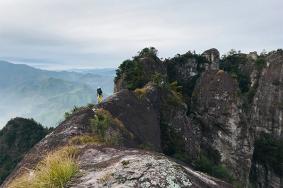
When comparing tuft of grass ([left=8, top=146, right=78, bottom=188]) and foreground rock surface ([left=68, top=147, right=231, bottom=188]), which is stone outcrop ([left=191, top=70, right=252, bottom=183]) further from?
tuft of grass ([left=8, top=146, right=78, bottom=188])

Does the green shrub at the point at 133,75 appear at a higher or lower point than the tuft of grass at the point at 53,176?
higher

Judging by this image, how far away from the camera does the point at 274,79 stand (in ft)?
317

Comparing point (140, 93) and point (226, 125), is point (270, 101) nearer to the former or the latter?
point (226, 125)

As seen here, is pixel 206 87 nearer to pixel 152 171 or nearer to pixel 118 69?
pixel 118 69

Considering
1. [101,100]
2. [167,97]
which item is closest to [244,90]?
[167,97]

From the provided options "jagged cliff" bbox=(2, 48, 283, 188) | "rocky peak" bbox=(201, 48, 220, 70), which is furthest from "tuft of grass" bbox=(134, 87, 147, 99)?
"rocky peak" bbox=(201, 48, 220, 70)

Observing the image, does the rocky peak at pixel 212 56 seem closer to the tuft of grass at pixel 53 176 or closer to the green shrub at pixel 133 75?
the green shrub at pixel 133 75

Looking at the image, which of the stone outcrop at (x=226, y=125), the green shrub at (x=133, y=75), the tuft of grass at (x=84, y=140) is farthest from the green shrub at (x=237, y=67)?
the tuft of grass at (x=84, y=140)

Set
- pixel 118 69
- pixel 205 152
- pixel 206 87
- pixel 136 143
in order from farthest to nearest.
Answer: pixel 118 69 < pixel 206 87 < pixel 205 152 < pixel 136 143

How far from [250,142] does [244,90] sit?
31962 millimetres

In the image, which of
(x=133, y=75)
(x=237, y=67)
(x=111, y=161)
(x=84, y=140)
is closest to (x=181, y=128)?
(x=133, y=75)

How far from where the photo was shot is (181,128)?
57.0m

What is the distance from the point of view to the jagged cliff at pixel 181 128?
16062 millimetres

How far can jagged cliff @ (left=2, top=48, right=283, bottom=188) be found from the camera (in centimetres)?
1606
